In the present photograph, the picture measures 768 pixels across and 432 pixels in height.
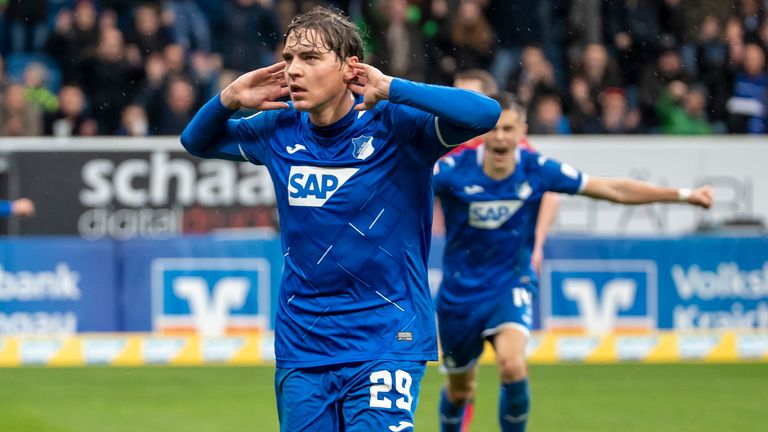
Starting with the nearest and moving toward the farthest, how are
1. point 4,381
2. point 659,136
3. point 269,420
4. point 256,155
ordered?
point 256,155 → point 269,420 → point 4,381 → point 659,136

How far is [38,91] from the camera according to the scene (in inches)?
676

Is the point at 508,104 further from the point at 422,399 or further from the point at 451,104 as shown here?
the point at 422,399

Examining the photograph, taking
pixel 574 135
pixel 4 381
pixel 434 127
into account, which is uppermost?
pixel 434 127

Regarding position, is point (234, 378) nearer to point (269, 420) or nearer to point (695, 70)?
point (269, 420)

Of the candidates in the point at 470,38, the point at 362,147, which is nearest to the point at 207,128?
the point at 362,147

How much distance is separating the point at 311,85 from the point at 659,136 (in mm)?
12252

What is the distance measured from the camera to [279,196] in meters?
5.82

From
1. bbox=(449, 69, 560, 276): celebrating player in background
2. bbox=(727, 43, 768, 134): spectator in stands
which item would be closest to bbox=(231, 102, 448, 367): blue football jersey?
bbox=(449, 69, 560, 276): celebrating player in background

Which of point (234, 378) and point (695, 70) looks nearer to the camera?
point (234, 378)

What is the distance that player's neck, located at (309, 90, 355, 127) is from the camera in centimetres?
564

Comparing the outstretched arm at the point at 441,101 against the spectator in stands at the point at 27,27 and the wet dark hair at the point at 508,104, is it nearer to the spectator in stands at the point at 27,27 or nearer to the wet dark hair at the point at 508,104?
the wet dark hair at the point at 508,104

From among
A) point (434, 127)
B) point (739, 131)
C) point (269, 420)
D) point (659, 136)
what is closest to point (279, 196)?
point (434, 127)

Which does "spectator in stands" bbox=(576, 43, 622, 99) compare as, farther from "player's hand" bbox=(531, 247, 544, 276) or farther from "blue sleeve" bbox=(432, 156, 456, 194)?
"blue sleeve" bbox=(432, 156, 456, 194)

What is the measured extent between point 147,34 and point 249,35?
4.57 ft
